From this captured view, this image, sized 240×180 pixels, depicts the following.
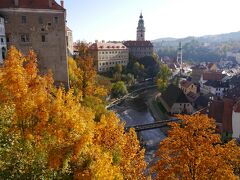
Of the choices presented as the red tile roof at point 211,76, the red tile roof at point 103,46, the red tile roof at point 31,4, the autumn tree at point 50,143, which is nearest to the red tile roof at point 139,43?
the red tile roof at point 103,46

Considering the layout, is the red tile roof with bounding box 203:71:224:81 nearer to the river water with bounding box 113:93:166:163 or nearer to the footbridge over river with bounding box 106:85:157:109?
the footbridge over river with bounding box 106:85:157:109

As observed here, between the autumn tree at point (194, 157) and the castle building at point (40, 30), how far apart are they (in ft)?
58.6

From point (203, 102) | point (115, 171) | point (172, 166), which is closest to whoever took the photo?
point (115, 171)

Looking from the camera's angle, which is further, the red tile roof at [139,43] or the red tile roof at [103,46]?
the red tile roof at [139,43]

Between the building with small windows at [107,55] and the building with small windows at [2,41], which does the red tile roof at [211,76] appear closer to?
the building with small windows at [107,55]

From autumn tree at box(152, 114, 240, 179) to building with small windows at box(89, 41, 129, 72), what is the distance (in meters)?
65.1

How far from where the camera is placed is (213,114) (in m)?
36.5

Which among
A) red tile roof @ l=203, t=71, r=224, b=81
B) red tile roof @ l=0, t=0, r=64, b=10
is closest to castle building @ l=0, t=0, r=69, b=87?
red tile roof @ l=0, t=0, r=64, b=10

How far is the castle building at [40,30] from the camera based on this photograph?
26984 mm

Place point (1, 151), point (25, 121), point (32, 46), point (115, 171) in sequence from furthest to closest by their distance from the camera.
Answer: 1. point (32, 46)
2. point (25, 121)
3. point (115, 171)
4. point (1, 151)

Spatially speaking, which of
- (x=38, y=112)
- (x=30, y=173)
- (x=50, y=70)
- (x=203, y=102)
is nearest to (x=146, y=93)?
(x=203, y=102)

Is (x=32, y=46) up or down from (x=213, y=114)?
up

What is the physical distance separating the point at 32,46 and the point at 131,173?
1787 cm

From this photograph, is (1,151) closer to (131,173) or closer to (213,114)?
(131,173)
